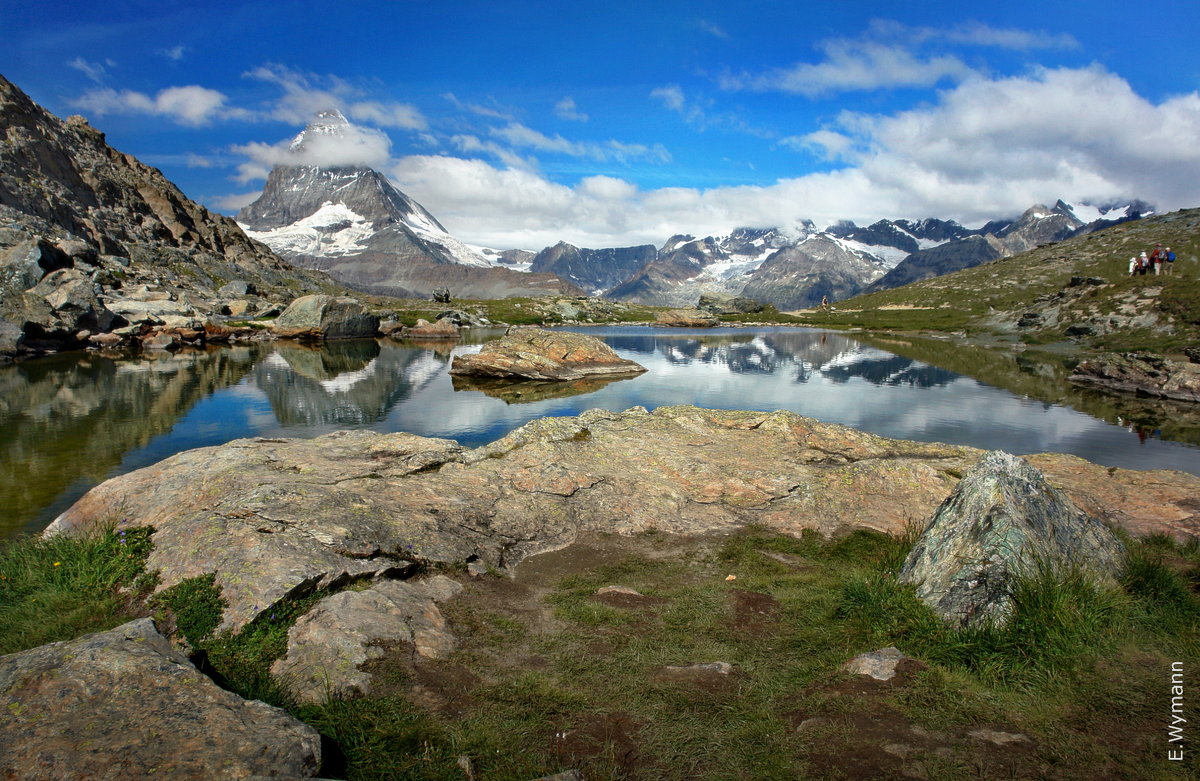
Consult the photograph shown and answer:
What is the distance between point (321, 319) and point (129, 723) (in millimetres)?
104658

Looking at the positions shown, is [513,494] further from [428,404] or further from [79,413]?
[79,413]

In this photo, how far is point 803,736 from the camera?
24.9ft

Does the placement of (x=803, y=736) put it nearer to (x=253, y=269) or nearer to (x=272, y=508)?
(x=272, y=508)

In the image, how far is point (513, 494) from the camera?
17734mm

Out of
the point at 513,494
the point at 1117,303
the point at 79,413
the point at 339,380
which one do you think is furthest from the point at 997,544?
the point at 1117,303

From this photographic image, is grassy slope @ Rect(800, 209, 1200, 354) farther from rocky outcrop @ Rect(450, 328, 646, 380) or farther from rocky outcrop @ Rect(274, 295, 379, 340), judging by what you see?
rocky outcrop @ Rect(274, 295, 379, 340)

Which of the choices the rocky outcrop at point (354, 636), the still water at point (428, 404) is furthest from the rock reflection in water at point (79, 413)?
the rocky outcrop at point (354, 636)

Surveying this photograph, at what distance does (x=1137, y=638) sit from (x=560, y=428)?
59.4 feet

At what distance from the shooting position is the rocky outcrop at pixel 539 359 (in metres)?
57.6

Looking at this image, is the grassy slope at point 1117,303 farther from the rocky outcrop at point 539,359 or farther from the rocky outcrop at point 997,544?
the rocky outcrop at point 997,544

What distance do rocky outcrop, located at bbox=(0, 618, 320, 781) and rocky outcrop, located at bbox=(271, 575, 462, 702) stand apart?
1.51m

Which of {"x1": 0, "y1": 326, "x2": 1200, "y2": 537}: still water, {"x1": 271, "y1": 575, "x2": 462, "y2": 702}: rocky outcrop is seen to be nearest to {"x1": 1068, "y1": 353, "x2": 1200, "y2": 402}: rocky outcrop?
{"x1": 0, "y1": 326, "x2": 1200, "y2": 537}: still water

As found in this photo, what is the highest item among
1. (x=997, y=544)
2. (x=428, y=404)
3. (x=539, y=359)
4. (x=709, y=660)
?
(x=539, y=359)

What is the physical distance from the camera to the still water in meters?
30.5
